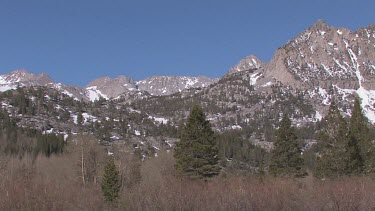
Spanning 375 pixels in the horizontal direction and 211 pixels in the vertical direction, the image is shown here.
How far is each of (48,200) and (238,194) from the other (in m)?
8.58

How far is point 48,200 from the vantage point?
60.9 ft

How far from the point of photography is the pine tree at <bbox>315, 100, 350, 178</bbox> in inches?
1778

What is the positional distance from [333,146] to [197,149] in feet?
46.9

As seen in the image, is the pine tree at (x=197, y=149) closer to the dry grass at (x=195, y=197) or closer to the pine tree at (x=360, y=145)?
the pine tree at (x=360, y=145)

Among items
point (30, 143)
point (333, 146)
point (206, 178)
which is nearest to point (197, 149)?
point (206, 178)

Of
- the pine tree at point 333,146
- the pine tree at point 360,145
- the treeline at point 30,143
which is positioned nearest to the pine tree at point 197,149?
the pine tree at point 333,146

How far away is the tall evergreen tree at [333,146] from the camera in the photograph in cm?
4518

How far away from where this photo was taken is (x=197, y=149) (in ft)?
151

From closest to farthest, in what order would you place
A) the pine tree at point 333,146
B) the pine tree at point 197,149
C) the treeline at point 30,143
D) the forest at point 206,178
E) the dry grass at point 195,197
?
the dry grass at point 195,197 < the forest at point 206,178 < the pine tree at point 197,149 < the pine tree at point 333,146 < the treeline at point 30,143

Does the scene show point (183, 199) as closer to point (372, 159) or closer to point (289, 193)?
point (289, 193)

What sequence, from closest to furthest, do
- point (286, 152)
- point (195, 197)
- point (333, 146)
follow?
point (195, 197) → point (333, 146) → point (286, 152)

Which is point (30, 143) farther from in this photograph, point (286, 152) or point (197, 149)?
point (286, 152)

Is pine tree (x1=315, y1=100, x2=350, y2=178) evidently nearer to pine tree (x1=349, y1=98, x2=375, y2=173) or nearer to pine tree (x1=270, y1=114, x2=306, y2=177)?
pine tree (x1=349, y1=98, x2=375, y2=173)

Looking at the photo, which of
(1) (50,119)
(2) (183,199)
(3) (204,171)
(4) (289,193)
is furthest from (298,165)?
(1) (50,119)
